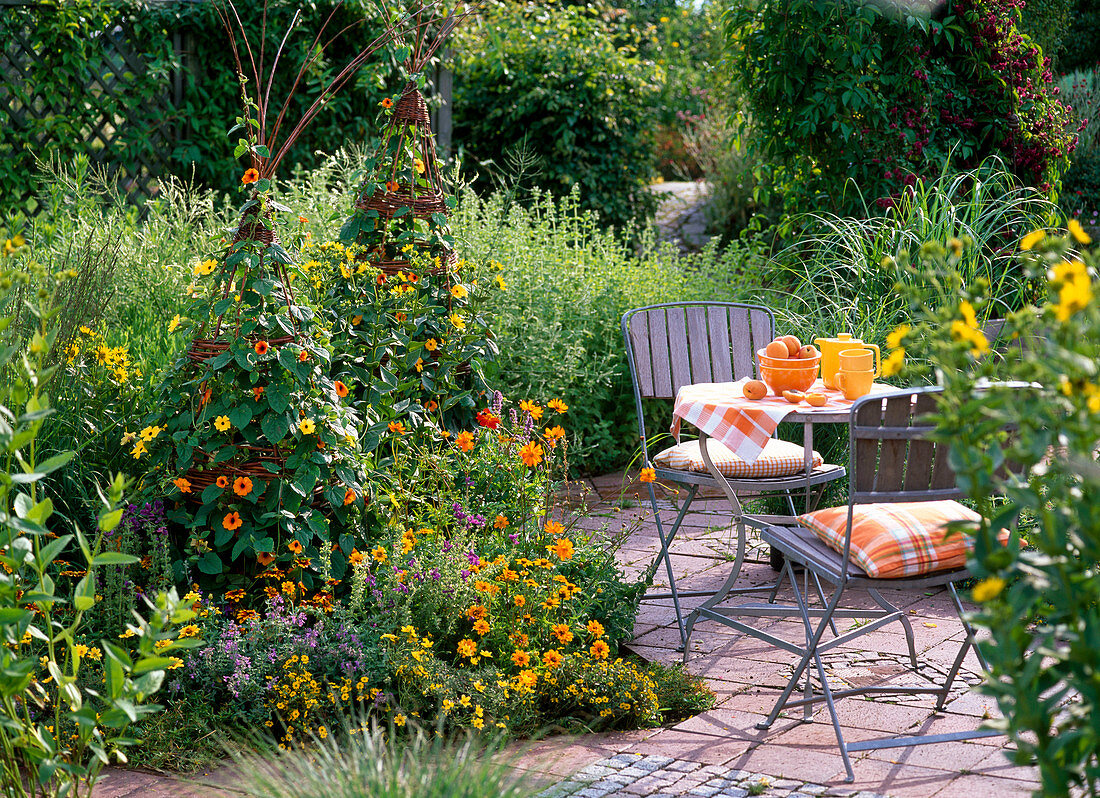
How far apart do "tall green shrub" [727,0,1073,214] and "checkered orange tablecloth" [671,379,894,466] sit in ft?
10.3

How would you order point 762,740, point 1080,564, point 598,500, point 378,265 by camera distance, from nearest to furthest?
1. point 1080,564
2. point 762,740
3. point 378,265
4. point 598,500

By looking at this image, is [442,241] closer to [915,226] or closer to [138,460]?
[138,460]

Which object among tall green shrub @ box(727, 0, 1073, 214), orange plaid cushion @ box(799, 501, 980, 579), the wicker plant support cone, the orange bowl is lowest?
orange plaid cushion @ box(799, 501, 980, 579)

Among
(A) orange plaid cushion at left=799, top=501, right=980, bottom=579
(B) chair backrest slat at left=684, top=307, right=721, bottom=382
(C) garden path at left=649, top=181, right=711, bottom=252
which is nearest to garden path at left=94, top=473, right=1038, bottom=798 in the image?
(A) orange plaid cushion at left=799, top=501, right=980, bottom=579

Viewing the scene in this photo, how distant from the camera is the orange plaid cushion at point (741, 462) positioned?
3523 mm

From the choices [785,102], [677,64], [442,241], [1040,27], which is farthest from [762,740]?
[677,64]

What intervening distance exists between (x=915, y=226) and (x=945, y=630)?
7.28ft

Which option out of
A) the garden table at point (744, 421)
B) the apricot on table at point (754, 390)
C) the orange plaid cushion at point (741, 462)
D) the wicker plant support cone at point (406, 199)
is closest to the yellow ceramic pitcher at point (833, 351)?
the garden table at point (744, 421)

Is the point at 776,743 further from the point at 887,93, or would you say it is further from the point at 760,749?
the point at 887,93

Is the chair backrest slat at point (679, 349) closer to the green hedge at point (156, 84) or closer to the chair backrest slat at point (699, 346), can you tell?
the chair backrest slat at point (699, 346)

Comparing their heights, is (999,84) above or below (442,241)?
above

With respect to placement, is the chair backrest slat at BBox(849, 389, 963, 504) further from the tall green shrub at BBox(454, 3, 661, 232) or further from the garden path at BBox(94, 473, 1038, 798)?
the tall green shrub at BBox(454, 3, 661, 232)

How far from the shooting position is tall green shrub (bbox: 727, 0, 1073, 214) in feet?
19.7

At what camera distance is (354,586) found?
286 cm
